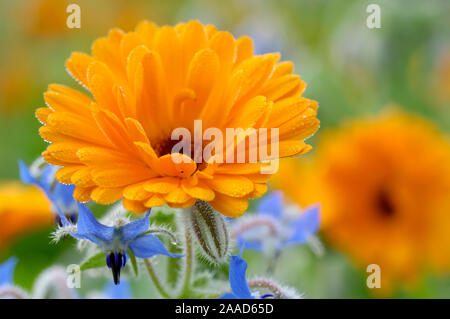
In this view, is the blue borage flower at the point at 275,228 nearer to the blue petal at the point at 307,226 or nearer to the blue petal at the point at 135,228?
the blue petal at the point at 307,226

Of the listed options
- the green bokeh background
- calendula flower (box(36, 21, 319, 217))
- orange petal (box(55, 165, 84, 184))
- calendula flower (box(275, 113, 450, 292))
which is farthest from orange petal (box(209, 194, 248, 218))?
calendula flower (box(275, 113, 450, 292))

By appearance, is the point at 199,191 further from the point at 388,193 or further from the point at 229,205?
the point at 388,193

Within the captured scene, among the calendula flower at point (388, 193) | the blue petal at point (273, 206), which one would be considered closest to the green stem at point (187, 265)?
the blue petal at point (273, 206)

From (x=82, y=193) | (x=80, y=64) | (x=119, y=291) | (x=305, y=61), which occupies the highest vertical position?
(x=305, y=61)

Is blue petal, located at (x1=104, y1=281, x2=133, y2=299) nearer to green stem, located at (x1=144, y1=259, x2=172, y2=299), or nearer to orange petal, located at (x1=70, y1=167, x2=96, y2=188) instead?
green stem, located at (x1=144, y1=259, x2=172, y2=299)

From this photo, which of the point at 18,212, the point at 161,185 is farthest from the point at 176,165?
the point at 18,212

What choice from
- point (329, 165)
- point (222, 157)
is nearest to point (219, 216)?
point (222, 157)
